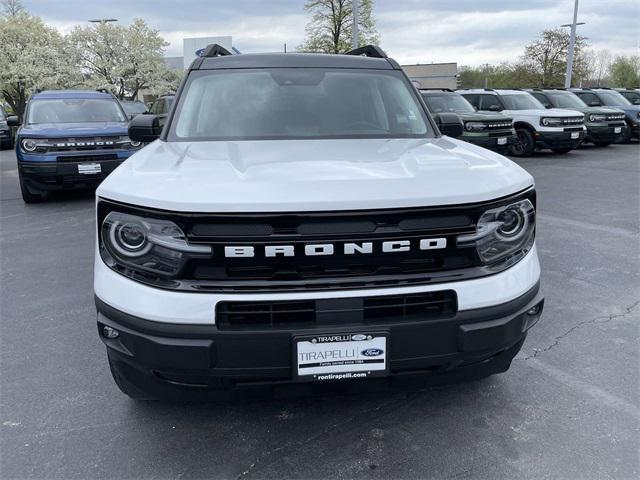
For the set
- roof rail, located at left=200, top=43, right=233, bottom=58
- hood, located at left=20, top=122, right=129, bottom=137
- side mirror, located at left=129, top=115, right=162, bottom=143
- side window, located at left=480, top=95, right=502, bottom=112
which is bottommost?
hood, located at left=20, top=122, right=129, bottom=137

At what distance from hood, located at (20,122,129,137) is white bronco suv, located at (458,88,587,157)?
9.81 metres

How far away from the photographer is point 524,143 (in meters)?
14.5

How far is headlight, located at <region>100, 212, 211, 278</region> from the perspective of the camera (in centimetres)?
206

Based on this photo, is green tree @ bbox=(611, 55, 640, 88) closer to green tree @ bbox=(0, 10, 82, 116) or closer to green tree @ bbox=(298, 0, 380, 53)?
green tree @ bbox=(298, 0, 380, 53)

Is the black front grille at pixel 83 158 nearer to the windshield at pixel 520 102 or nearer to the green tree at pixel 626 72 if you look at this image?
the windshield at pixel 520 102

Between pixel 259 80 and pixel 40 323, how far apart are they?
2.32 metres

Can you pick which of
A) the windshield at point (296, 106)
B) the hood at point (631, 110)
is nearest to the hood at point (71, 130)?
the windshield at point (296, 106)

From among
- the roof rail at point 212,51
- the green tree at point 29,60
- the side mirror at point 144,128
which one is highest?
the green tree at point 29,60

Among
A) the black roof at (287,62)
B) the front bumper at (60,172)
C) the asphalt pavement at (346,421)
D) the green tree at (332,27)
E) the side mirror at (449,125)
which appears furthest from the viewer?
the green tree at (332,27)

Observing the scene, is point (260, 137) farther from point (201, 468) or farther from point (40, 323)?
point (40, 323)

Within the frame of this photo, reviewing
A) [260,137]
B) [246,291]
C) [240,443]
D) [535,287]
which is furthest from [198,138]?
[535,287]

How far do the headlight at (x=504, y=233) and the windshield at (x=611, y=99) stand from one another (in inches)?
733

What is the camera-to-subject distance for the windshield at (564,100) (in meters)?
16.4

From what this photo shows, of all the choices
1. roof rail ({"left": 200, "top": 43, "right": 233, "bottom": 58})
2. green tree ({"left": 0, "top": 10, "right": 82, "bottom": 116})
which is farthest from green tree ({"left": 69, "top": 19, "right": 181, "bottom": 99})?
roof rail ({"left": 200, "top": 43, "right": 233, "bottom": 58})
